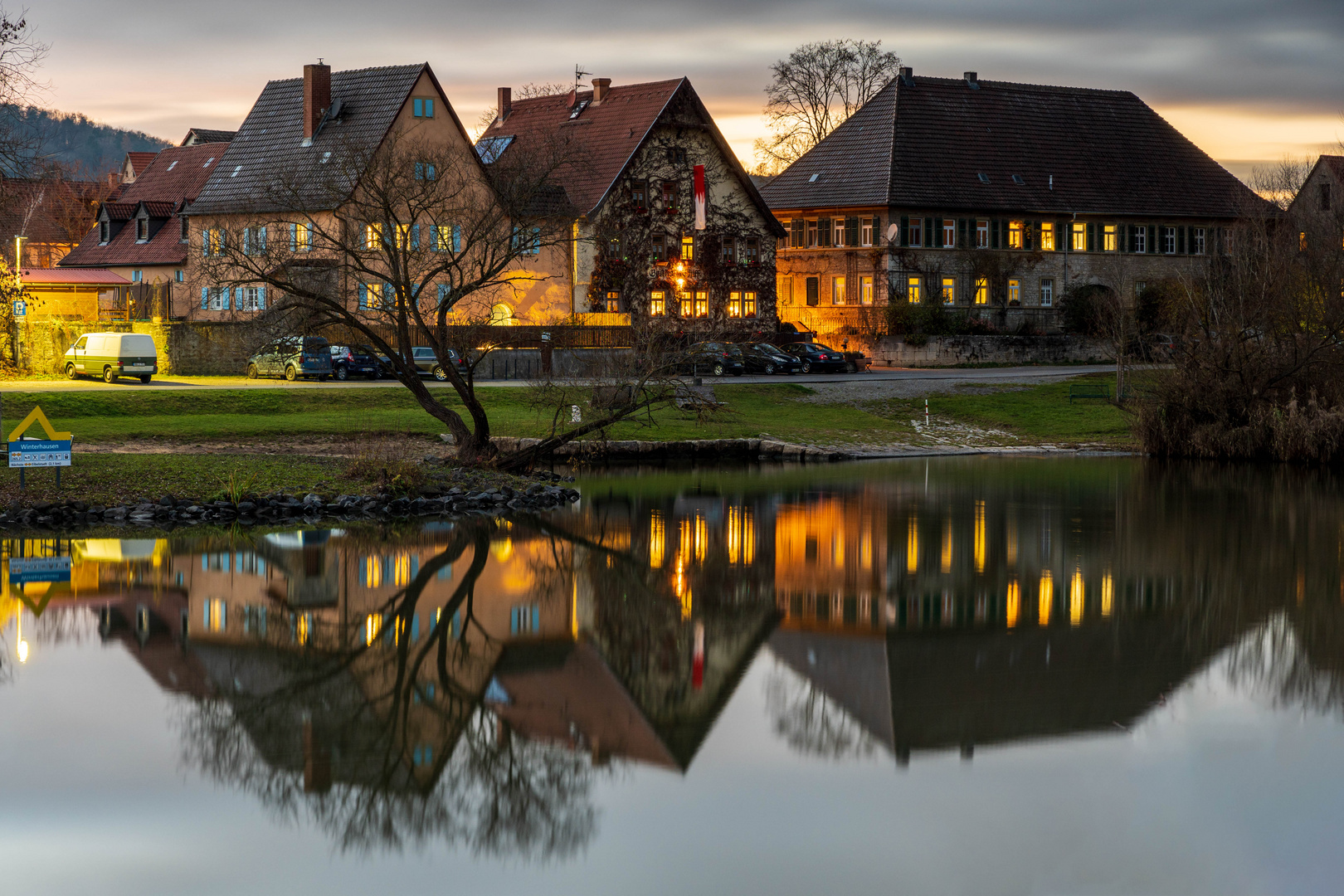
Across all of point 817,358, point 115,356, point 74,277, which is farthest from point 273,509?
point 74,277

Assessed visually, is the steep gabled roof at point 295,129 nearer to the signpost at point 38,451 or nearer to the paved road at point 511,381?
the paved road at point 511,381

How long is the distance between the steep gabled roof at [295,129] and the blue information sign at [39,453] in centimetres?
3345

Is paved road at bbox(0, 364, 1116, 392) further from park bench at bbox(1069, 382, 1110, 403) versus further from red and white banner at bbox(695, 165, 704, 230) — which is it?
red and white banner at bbox(695, 165, 704, 230)

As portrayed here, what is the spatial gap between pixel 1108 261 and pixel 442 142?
3392 cm

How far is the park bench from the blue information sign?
105 ft

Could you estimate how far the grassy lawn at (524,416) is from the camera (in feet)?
108

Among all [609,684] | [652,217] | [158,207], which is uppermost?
[158,207]

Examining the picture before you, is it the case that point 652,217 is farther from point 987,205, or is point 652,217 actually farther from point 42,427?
point 42,427

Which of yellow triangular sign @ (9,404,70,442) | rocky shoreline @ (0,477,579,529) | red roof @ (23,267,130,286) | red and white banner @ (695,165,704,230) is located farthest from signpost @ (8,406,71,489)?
red roof @ (23,267,130,286)

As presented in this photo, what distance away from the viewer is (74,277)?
2699 inches

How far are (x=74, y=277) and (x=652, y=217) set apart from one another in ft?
89.8

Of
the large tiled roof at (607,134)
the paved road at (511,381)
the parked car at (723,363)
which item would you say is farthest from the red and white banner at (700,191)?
the parked car at (723,363)

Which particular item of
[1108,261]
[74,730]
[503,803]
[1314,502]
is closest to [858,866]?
[503,803]

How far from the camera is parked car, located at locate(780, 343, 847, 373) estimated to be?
56.5m
